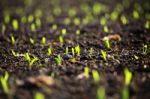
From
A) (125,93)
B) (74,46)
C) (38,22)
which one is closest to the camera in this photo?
(125,93)

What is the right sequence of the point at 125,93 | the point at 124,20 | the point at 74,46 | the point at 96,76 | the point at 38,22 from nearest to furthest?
the point at 125,93
the point at 96,76
the point at 74,46
the point at 124,20
the point at 38,22

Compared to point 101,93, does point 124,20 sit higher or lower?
higher

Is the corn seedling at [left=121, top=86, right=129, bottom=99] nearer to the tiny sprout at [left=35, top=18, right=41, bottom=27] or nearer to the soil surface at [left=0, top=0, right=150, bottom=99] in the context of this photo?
the soil surface at [left=0, top=0, right=150, bottom=99]

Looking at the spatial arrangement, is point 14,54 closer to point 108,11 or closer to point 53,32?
point 53,32

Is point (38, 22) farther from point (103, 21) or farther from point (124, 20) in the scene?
point (124, 20)

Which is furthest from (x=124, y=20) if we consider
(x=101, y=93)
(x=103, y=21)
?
(x=101, y=93)

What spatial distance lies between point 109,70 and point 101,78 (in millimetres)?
269

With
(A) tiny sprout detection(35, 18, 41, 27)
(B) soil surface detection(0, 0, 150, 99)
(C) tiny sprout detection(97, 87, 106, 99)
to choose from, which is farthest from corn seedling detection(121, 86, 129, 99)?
(A) tiny sprout detection(35, 18, 41, 27)

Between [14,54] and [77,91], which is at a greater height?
[14,54]

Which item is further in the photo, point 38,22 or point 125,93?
point 38,22

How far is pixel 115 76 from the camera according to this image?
2908mm

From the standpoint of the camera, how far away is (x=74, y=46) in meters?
4.27

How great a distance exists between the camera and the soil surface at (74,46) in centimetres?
266

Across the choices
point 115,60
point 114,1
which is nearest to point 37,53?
point 115,60
